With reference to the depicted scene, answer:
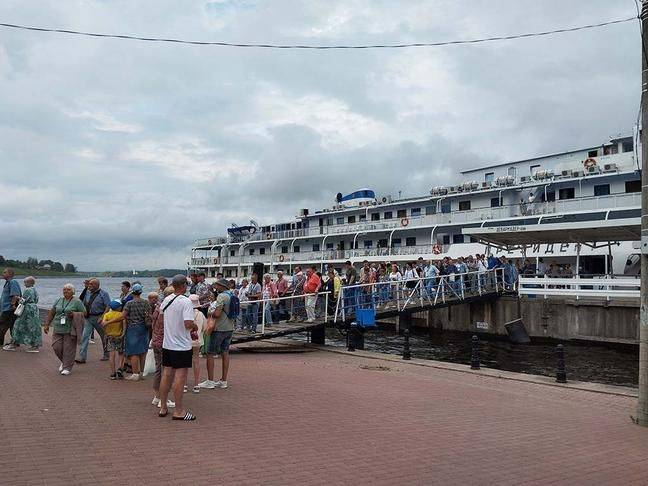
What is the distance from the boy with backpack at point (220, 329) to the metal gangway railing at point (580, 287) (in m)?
16.5

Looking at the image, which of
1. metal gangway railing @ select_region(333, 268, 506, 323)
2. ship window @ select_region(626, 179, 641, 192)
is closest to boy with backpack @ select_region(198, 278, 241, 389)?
metal gangway railing @ select_region(333, 268, 506, 323)

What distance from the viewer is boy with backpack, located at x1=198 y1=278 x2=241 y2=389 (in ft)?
31.5

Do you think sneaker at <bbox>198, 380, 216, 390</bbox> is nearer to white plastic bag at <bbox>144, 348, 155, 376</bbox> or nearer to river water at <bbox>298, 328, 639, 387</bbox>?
white plastic bag at <bbox>144, 348, 155, 376</bbox>

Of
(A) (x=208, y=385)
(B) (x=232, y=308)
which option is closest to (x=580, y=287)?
(B) (x=232, y=308)

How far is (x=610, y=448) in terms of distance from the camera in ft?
21.9

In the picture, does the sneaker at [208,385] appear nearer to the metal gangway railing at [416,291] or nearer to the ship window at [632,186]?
the metal gangway railing at [416,291]

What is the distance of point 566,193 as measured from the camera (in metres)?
35.6

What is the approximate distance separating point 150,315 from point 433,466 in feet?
19.7

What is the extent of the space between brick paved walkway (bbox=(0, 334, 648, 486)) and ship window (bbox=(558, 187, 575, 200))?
27273 millimetres

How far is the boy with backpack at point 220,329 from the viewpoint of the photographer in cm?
960

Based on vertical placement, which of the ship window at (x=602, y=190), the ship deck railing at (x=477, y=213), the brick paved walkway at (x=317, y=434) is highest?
the ship window at (x=602, y=190)

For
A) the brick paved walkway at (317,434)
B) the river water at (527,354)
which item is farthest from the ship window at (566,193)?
the brick paved walkway at (317,434)

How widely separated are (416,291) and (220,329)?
14.9 meters

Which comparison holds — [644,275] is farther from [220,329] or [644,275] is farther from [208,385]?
[208,385]
